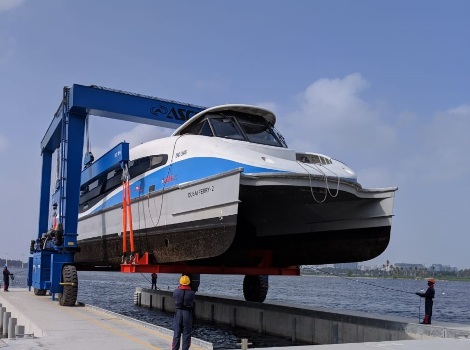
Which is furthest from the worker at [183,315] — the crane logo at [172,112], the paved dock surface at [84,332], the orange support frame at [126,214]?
the crane logo at [172,112]

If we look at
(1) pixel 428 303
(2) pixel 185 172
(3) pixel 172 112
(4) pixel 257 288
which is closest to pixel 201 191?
(2) pixel 185 172

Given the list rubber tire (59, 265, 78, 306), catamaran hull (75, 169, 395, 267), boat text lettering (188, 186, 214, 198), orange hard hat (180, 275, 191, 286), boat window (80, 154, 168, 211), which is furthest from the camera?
rubber tire (59, 265, 78, 306)

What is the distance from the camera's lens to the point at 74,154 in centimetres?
1673

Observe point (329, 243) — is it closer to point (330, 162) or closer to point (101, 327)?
point (330, 162)

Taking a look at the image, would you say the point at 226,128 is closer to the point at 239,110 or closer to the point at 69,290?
the point at 239,110

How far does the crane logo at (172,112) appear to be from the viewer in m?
17.6

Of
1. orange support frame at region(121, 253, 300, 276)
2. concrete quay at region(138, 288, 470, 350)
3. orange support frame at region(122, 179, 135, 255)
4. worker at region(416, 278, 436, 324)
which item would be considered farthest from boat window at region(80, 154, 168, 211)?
worker at region(416, 278, 436, 324)

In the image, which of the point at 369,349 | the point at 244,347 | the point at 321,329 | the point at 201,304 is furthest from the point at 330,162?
the point at 201,304

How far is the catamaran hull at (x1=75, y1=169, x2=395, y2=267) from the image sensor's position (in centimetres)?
1127

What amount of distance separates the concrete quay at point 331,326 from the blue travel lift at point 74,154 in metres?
5.83

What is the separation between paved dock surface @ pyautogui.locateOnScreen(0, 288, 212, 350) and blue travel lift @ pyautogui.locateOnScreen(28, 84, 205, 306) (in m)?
1.63

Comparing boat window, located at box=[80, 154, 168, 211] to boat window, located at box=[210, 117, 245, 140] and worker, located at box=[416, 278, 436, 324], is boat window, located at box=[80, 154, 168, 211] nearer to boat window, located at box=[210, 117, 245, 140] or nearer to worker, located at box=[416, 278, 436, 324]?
boat window, located at box=[210, 117, 245, 140]

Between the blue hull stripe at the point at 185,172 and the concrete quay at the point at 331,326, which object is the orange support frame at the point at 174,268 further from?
the concrete quay at the point at 331,326

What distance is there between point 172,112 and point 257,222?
17.3 ft
